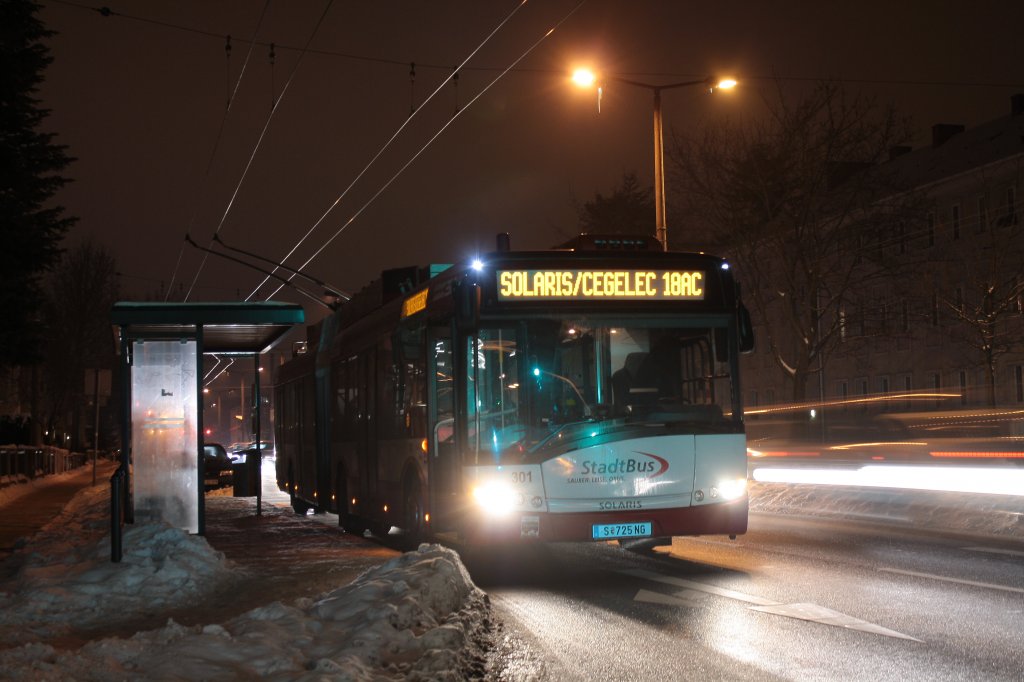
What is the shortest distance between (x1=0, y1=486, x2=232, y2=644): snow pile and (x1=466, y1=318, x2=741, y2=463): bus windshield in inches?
120

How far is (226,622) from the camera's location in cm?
959

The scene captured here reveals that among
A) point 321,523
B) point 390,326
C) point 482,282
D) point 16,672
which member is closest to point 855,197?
point 321,523

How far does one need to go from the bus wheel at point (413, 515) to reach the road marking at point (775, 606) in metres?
3.47

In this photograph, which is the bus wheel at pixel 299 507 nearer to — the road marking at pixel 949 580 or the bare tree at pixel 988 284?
the road marking at pixel 949 580

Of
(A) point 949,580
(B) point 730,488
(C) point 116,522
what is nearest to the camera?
(A) point 949,580

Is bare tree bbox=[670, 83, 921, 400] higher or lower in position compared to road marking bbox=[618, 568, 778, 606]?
higher

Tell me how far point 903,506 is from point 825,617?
12036 mm

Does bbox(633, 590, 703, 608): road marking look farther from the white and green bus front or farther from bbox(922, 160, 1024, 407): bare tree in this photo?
bbox(922, 160, 1024, 407): bare tree

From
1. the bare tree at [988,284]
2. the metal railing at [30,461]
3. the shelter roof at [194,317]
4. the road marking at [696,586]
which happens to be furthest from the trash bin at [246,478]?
the bare tree at [988,284]

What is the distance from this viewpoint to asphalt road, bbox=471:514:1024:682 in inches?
324

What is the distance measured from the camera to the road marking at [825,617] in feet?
30.8

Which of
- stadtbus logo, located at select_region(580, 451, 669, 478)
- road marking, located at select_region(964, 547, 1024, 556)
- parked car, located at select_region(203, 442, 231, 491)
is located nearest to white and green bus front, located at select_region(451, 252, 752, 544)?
stadtbus logo, located at select_region(580, 451, 669, 478)

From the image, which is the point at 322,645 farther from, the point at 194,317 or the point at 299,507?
the point at 299,507

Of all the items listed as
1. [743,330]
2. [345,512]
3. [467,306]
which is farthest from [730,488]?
[345,512]
